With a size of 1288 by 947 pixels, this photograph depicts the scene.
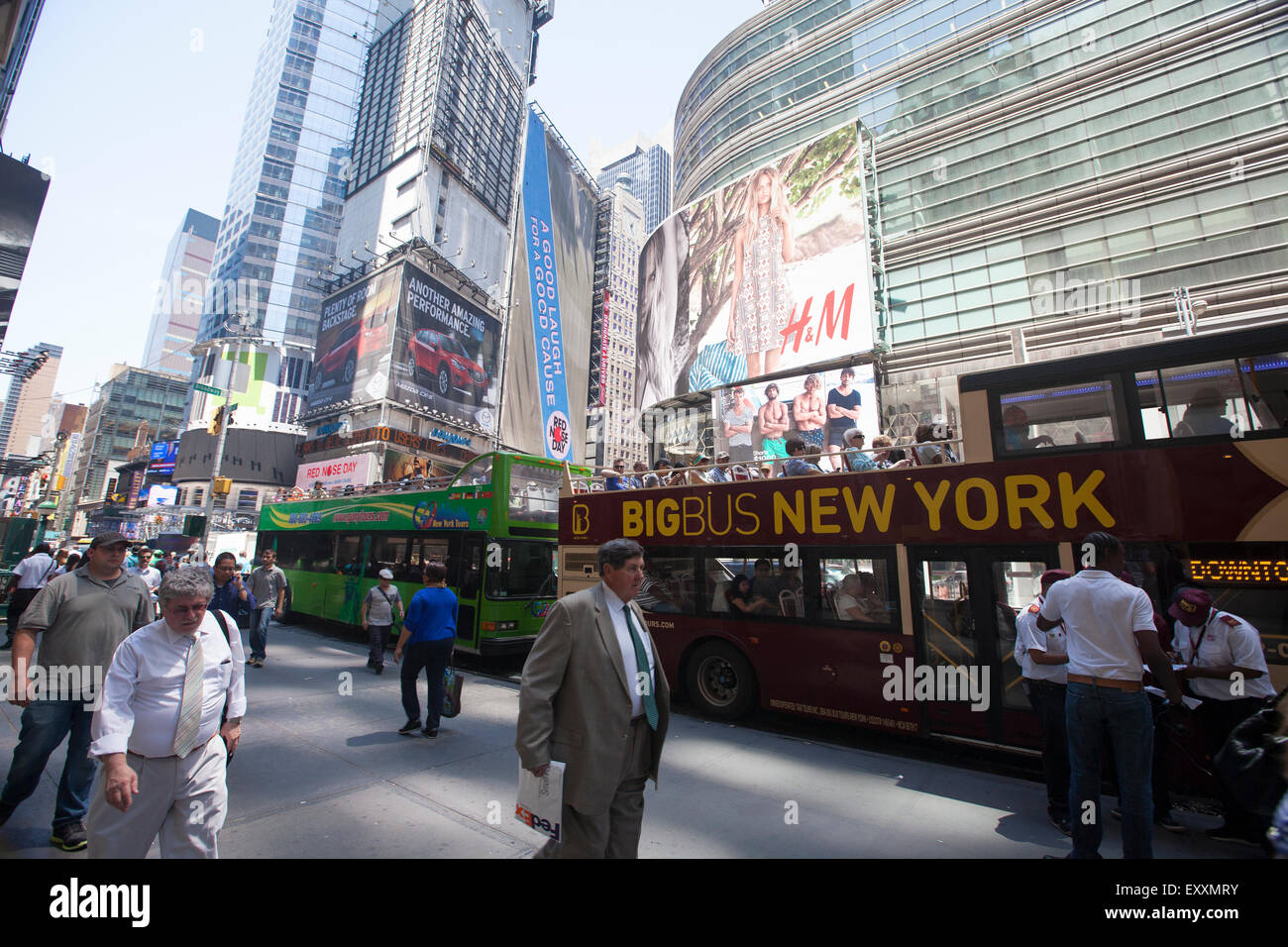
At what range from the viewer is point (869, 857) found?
12.5ft

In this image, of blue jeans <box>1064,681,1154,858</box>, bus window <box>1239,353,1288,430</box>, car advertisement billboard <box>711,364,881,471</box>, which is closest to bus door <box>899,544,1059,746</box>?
bus window <box>1239,353,1288,430</box>

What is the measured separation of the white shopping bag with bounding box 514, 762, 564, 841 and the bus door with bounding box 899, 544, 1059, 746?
506 centimetres

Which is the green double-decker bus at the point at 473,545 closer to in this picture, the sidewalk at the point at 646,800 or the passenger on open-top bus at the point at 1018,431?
the sidewalk at the point at 646,800

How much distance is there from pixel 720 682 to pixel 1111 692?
5101mm

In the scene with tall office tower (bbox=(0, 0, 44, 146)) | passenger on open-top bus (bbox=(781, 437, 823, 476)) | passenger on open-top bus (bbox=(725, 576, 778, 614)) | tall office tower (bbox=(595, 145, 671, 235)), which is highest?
tall office tower (bbox=(595, 145, 671, 235))

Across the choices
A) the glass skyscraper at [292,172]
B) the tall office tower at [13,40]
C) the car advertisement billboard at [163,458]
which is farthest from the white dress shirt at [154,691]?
the glass skyscraper at [292,172]

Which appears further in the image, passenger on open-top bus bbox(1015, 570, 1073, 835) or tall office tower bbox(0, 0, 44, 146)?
tall office tower bbox(0, 0, 44, 146)

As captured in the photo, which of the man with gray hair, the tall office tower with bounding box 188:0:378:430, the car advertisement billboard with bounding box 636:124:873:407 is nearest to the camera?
the man with gray hair

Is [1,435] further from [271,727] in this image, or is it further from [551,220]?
[271,727]

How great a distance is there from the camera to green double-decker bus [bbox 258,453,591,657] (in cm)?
1081

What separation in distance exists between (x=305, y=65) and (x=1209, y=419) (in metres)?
110

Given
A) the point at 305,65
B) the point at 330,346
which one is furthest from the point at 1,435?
the point at 330,346

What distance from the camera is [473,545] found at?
11.1 metres

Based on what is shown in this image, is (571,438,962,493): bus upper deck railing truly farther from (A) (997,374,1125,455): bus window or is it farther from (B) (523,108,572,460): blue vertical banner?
(B) (523,108,572,460): blue vertical banner
